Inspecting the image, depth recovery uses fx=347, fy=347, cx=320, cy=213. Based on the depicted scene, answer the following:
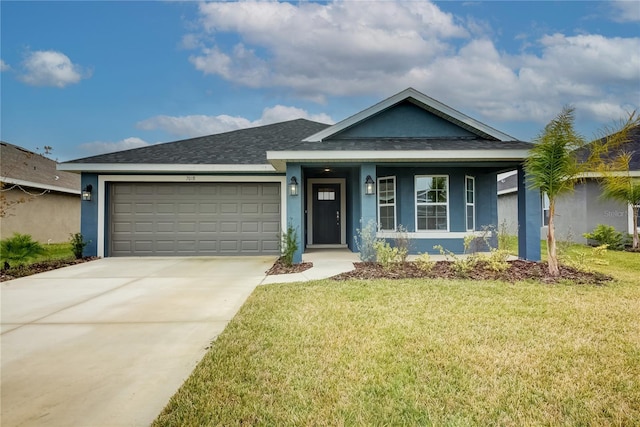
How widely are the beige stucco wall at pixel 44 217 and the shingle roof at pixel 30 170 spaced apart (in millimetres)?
555

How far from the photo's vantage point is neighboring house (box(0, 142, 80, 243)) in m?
13.2

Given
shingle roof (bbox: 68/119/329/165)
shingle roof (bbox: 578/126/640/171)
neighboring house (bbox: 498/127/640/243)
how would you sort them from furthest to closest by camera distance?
neighboring house (bbox: 498/127/640/243) → shingle roof (bbox: 578/126/640/171) → shingle roof (bbox: 68/119/329/165)

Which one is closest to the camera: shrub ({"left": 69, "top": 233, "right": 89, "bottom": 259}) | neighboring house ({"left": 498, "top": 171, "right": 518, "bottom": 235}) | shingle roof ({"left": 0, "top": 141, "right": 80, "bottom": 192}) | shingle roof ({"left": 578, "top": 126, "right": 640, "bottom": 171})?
shrub ({"left": 69, "top": 233, "right": 89, "bottom": 259})

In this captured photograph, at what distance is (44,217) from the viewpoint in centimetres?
1509

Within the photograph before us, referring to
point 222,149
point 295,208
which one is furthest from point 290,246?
point 222,149

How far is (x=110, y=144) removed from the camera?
65.5ft

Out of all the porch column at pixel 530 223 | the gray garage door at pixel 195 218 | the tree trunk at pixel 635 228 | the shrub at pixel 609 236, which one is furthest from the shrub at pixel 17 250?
the tree trunk at pixel 635 228

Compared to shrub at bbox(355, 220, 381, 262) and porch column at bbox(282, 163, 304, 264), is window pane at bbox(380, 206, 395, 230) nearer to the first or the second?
shrub at bbox(355, 220, 381, 262)

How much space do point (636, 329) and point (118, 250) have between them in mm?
12249

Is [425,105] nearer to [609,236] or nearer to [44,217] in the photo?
[609,236]

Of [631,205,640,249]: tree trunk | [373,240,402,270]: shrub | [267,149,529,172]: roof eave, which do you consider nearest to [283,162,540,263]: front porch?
[267,149,529,172]: roof eave

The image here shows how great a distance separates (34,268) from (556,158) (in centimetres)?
1241

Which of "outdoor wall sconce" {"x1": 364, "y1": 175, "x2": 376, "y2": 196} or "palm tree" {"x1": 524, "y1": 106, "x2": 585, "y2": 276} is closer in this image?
"palm tree" {"x1": 524, "y1": 106, "x2": 585, "y2": 276}

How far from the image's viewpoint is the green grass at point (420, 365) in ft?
7.95
